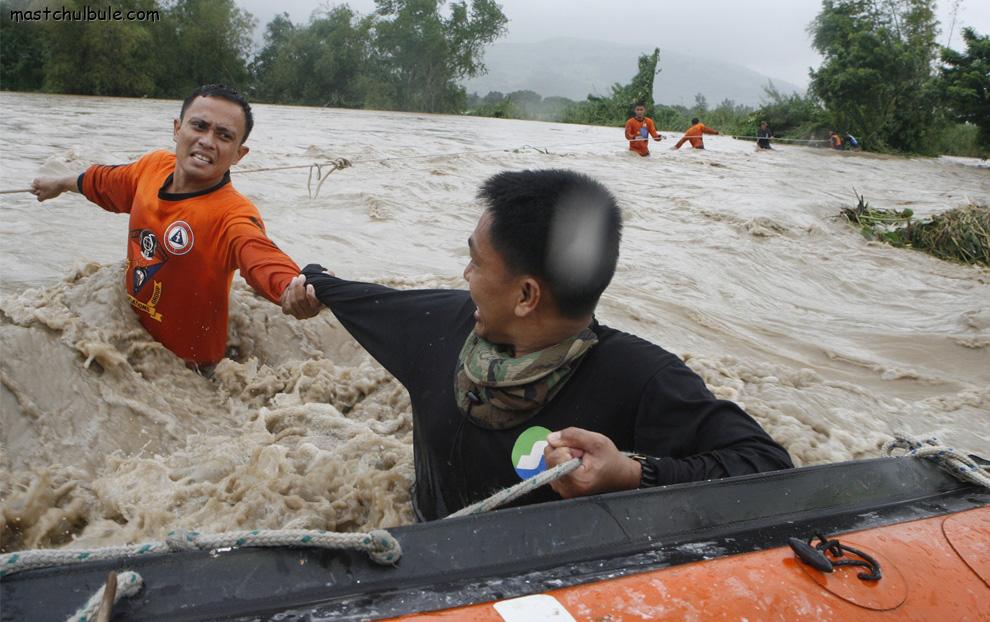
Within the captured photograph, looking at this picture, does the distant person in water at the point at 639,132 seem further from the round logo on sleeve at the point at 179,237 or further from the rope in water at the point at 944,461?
the rope in water at the point at 944,461

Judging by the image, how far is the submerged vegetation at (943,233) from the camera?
26.5 feet

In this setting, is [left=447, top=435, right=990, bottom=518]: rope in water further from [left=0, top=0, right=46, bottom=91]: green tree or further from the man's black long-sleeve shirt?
[left=0, top=0, right=46, bottom=91]: green tree

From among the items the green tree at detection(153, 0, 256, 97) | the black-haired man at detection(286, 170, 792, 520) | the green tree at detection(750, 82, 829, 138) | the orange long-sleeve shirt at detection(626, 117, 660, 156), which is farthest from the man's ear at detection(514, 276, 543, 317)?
the green tree at detection(153, 0, 256, 97)

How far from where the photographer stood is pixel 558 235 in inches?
65.8

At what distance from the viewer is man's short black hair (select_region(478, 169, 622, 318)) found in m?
1.67

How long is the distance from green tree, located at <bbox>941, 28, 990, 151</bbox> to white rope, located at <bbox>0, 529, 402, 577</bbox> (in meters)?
24.0

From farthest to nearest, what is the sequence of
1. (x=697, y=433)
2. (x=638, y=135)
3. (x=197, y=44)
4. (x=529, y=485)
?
(x=197, y=44), (x=638, y=135), (x=697, y=433), (x=529, y=485)

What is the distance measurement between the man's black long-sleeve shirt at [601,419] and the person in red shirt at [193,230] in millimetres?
1167

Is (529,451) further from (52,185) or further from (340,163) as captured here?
(340,163)

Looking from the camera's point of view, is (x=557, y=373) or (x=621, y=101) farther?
(x=621, y=101)

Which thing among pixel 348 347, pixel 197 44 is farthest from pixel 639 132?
pixel 197 44

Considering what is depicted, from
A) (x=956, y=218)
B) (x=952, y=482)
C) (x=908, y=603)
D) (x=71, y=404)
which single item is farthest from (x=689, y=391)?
(x=956, y=218)

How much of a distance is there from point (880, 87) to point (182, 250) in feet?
85.3

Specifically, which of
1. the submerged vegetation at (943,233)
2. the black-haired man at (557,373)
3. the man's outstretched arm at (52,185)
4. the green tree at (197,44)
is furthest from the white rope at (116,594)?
the green tree at (197,44)
